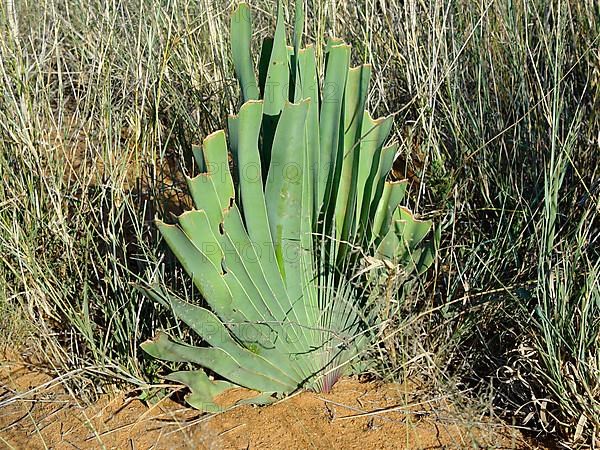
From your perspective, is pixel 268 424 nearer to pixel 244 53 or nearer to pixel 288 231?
→ pixel 288 231

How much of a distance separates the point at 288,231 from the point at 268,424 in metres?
0.47

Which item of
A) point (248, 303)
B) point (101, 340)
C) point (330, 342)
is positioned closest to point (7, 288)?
point (101, 340)

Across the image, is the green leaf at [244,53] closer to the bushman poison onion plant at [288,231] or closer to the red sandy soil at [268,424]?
the bushman poison onion plant at [288,231]

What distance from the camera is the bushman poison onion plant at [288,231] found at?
5.36ft

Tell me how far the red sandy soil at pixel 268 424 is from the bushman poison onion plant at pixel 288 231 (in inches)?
2.4

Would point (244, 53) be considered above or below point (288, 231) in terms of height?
above

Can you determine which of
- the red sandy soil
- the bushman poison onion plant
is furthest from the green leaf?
the red sandy soil

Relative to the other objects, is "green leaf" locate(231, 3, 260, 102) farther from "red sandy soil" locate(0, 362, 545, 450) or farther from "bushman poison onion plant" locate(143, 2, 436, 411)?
"red sandy soil" locate(0, 362, 545, 450)

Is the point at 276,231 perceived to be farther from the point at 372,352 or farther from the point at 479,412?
the point at 479,412

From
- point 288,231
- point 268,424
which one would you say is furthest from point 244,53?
point 268,424

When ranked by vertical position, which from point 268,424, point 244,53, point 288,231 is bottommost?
point 268,424

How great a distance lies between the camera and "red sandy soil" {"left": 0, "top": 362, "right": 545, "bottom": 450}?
5.67 feet

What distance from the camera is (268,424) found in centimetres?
178

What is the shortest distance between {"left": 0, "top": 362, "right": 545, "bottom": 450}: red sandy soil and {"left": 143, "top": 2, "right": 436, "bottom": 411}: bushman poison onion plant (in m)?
0.06
